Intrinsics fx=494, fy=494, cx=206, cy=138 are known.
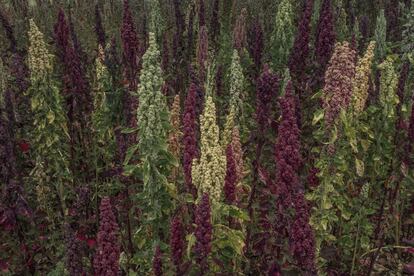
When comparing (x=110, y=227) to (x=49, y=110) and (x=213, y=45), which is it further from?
(x=213, y=45)

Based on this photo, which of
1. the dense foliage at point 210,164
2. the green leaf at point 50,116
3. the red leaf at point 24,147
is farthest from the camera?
the red leaf at point 24,147

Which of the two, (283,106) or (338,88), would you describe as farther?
(338,88)

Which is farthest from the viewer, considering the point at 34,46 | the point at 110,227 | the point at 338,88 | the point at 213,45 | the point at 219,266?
the point at 213,45

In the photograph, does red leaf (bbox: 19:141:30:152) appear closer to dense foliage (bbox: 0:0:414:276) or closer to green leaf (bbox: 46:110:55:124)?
dense foliage (bbox: 0:0:414:276)

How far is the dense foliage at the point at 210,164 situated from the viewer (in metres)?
A: 3.74

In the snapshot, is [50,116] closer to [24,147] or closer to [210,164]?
[24,147]

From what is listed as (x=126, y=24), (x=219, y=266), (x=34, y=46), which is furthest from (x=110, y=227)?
(x=34, y=46)

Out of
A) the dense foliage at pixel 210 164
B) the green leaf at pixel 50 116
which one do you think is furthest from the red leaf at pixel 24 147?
the green leaf at pixel 50 116

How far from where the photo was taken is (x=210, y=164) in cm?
361

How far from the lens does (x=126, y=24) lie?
5.23 meters

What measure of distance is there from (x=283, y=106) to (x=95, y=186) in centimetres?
294

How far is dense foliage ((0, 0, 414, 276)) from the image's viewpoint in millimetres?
3744

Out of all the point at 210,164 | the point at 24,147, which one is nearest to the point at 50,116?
the point at 24,147

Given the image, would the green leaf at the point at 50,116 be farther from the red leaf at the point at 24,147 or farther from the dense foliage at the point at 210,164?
the red leaf at the point at 24,147
